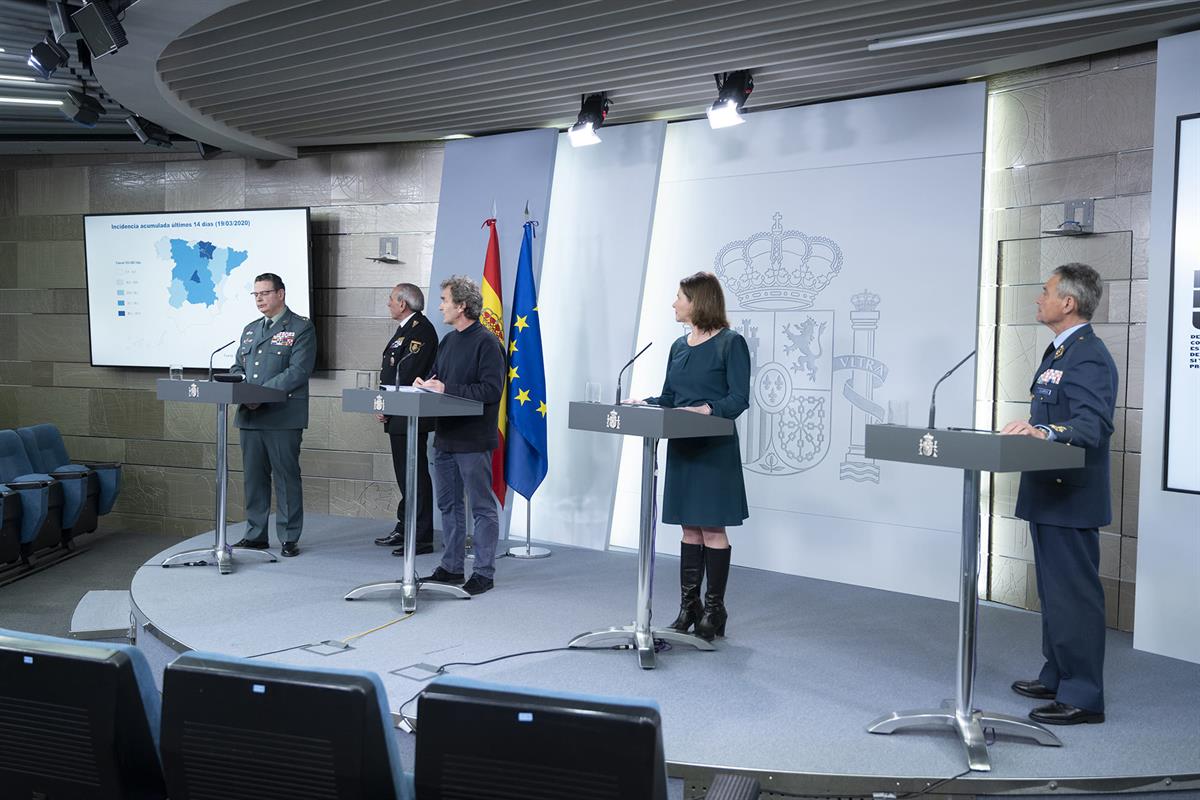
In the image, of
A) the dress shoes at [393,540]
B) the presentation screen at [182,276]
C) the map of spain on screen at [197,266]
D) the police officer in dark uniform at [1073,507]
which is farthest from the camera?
the map of spain on screen at [197,266]

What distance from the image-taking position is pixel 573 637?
3.92 m

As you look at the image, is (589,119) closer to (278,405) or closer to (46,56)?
(278,405)

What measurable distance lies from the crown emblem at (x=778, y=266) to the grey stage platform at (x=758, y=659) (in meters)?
1.64

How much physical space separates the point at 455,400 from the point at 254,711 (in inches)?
94.0

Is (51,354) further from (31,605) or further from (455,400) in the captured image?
(455,400)

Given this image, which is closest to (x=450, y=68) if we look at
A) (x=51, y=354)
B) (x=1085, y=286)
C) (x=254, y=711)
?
(x=1085, y=286)

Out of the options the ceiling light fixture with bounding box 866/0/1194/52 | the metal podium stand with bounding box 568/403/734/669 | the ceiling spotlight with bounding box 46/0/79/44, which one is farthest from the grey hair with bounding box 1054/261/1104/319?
the ceiling spotlight with bounding box 46/0/79/44

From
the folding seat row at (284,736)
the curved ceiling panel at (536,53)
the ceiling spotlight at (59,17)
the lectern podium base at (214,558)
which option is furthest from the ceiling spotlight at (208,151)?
the folding seat row at (284,736)

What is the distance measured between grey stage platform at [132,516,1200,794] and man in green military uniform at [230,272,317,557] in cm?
43

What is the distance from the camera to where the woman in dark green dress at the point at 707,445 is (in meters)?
3.63

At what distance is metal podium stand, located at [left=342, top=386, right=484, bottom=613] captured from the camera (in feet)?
12.7

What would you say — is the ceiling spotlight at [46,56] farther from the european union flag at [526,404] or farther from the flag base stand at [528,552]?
the flag base stand at [528,552]

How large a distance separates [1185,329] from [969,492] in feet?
6.42

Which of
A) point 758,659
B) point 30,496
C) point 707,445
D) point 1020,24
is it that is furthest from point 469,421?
point 30,496
